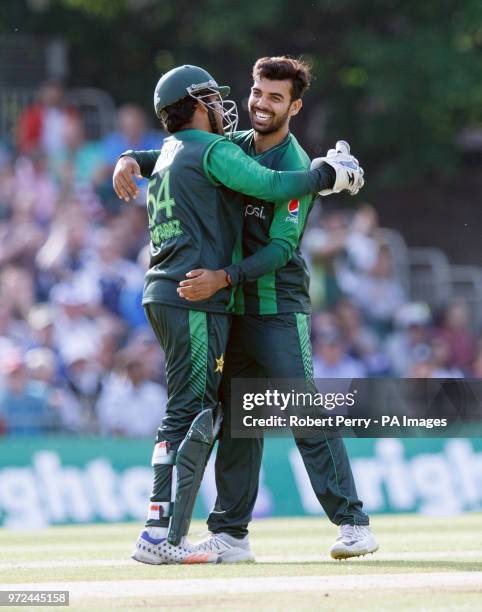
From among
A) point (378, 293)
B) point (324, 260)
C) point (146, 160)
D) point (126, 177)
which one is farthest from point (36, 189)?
point (126, 177)

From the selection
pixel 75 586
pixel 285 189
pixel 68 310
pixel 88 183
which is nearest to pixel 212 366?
pixel 285 189

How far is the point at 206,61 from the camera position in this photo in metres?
21.3

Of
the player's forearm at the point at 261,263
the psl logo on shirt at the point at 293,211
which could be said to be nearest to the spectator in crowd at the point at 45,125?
the psl logo on shirt at the point at 293,211

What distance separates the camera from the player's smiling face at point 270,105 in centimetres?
758

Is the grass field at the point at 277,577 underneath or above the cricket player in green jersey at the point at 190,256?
underneath

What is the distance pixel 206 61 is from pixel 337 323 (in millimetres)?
6085

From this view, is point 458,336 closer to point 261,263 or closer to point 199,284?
point 261,263

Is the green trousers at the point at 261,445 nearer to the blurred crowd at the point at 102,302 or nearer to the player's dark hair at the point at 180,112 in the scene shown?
the player's dark hair at the point at 180,112

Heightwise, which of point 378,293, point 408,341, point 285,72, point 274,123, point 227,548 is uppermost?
point 285,72

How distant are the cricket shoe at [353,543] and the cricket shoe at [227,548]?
1.55 feet

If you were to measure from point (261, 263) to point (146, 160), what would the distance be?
40.1 inches

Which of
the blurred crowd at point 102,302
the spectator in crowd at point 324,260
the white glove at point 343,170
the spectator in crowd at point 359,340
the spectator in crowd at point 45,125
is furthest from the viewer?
the spectator in crowd at point 45,125

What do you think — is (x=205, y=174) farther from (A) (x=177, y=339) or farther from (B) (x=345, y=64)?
(B) (x=345, y=64)

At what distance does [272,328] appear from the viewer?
752cm
